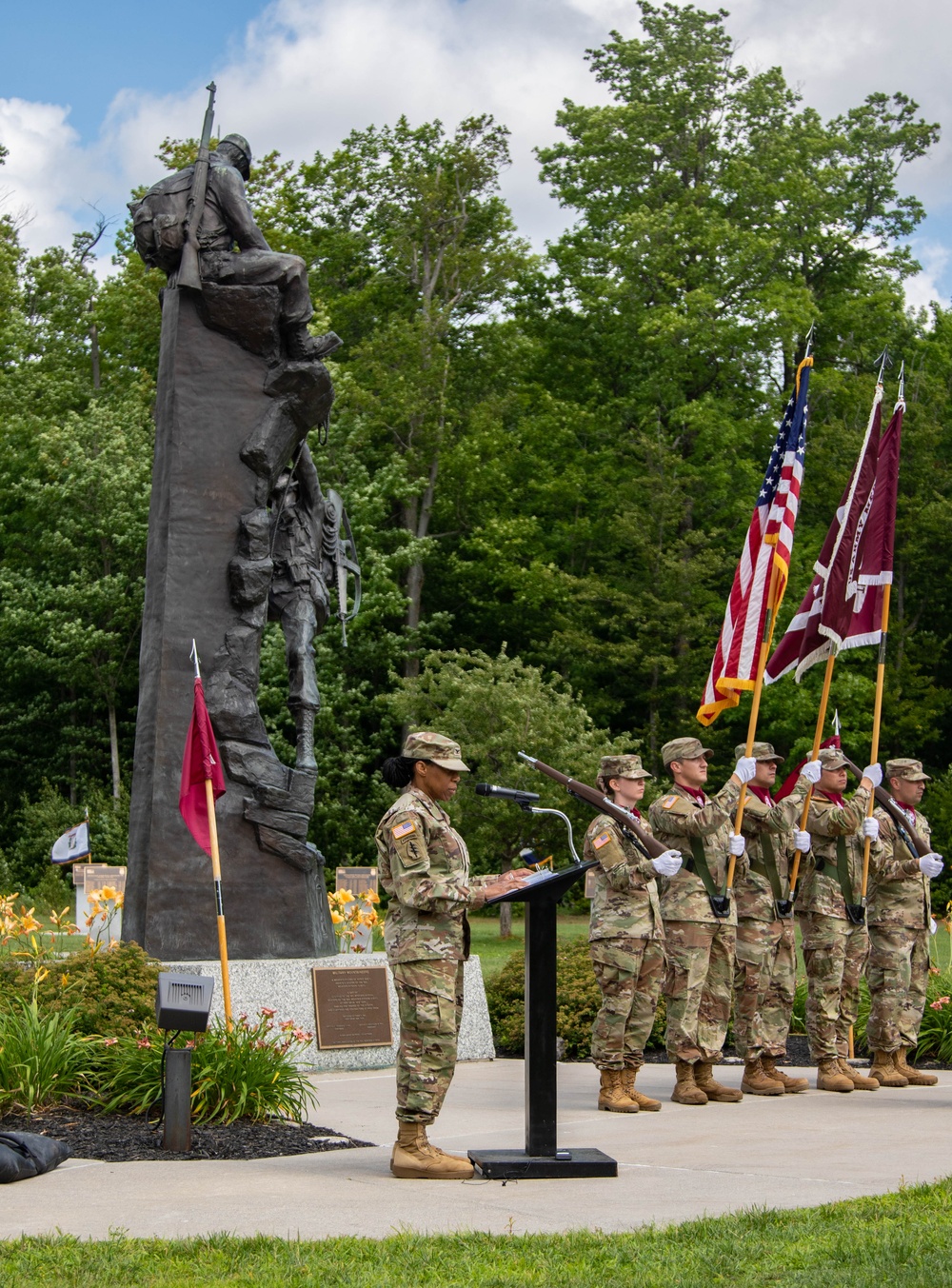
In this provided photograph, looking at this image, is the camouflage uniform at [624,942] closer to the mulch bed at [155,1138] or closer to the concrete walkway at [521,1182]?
the concrete walkway at [521,1182]

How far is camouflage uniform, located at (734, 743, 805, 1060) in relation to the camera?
1029 centimetres

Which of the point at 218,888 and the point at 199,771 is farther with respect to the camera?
the point at 199,771

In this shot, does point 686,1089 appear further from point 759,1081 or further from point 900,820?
point 900,820

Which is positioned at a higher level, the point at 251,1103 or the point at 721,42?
the point at 721,42

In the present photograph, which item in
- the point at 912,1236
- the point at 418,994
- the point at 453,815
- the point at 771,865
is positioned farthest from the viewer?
the point at 453,815

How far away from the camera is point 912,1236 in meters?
5.70

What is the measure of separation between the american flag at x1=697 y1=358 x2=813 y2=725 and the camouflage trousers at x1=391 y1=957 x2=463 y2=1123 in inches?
166

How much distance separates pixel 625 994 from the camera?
30.7 ft

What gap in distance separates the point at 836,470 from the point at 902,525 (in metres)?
2.08

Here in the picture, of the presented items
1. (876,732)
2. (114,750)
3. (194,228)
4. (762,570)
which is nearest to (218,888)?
(762,570)

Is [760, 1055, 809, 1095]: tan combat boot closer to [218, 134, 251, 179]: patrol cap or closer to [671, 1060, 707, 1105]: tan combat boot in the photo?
[671, 1060, 707, 1105]: tan combat boot

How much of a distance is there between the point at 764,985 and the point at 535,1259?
5.20 m

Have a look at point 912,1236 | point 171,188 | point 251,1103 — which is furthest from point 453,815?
point 912,1236

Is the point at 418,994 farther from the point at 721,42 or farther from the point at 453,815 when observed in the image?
the point at 721,42
